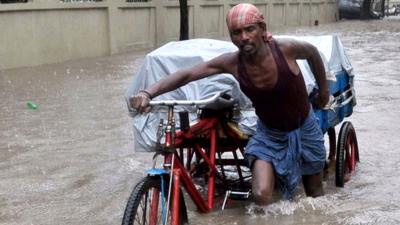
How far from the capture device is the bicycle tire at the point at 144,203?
144 inches

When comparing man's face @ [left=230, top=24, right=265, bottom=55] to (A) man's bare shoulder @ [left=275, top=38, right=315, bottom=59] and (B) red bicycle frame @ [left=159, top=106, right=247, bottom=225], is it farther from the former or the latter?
(B) red bicycle frame @ [left=159, top=106, right=247, bottom=225]

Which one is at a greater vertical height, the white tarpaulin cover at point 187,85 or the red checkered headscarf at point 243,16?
the red checkered headscarf at point 243,16

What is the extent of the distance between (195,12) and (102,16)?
737 centimetres

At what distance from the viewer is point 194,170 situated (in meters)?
5.74

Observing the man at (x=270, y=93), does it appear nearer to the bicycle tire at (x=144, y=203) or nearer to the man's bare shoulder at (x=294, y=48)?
the man's bare shoulder at (x=294, y=48)

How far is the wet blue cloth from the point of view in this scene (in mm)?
4488

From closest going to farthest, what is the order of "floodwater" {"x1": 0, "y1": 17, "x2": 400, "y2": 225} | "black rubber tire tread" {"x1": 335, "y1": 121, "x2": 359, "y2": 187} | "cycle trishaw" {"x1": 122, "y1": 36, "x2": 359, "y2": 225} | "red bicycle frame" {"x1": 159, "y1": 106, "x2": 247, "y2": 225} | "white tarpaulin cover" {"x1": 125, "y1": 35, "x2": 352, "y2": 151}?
1. "cycle trishaw" {"x1": 122, "y1": 36, "x2": 359, "y2": 225}
2. "red bicycle frame" {"x1": 159, "y1": 106, "x2": 247, "y2": 225}
3. "white tarpaulin cover" {"x1": 125, "y1": 35, "x2": 352, "y2": 151}
4. "floodwater" {"x1": 0, "y1": 17, "x2": 400, "y2": 225}
5. "black rubber tire tread" {"x1": 335, "y1": 121, "x2": 359, "y2": 187}

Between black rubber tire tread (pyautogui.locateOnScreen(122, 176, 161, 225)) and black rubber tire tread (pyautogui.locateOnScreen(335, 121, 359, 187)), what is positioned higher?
black rubber tire tread (pyautogui.locateOnScreen(122, 176, 161, 225))

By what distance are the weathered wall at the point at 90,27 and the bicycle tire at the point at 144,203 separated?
12.9 m

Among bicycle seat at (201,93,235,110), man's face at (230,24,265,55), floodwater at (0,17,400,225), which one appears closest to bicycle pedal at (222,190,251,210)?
floodwater at (0,17,400,225)

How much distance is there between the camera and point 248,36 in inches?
157

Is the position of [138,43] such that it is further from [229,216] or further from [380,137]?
[229,216]

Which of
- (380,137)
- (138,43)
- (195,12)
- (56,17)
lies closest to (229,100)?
(380,137)

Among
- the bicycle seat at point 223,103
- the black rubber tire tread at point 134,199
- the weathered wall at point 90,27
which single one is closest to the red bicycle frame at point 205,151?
the bicycle seat at point 223,103
